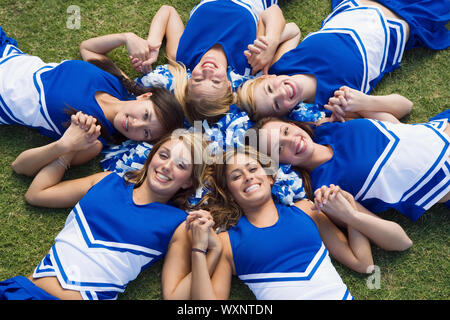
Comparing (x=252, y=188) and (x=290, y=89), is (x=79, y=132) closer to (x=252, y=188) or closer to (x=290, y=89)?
(x=252, y=188)

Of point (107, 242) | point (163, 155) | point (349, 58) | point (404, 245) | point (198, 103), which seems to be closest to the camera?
point (107, 242)

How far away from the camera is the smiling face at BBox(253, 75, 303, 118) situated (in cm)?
289

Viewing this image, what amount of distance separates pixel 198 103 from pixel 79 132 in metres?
0.86

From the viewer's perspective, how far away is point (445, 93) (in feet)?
11.1

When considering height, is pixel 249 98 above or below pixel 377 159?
above

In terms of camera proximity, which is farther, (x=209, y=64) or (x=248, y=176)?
(x=209, y=64)

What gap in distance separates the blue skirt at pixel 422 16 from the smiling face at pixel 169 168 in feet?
6.86

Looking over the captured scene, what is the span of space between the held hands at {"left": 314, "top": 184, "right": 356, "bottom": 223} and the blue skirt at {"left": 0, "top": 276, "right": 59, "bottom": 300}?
181 cm

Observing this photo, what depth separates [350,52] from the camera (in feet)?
10.1

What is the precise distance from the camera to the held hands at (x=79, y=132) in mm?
2777

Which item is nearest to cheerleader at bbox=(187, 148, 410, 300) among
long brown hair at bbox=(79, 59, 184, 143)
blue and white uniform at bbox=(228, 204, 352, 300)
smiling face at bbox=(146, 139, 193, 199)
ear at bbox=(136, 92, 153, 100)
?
blue and white uniform at bbox=(228, 204, 352, 300)

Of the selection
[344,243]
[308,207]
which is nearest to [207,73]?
[308,207]

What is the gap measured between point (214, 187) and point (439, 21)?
7.59 feet

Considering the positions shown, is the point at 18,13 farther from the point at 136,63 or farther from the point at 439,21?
the point at 439,21
